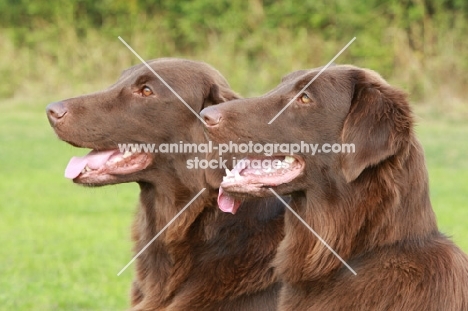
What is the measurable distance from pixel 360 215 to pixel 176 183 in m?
1.34

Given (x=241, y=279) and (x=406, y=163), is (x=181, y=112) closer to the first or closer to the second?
(x=241, y=279)

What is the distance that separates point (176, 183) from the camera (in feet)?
16.7

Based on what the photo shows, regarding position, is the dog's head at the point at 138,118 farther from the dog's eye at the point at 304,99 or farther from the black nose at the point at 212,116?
the dog's eye at the point at 304,99

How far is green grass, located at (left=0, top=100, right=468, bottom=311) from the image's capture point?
709cm

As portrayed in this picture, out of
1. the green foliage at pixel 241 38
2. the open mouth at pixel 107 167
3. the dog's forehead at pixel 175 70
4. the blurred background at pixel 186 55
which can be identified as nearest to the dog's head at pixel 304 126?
the dog's forehead at pixel 175 70

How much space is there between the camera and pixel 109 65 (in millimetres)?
19516

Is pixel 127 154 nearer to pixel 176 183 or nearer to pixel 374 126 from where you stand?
pixel 176 183

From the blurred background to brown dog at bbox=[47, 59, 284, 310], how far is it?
14.2 feet

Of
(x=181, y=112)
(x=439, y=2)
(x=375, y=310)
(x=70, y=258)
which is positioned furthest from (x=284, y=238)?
(x=439, y=2)

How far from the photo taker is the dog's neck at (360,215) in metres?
4.09

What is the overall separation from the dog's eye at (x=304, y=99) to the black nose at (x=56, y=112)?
56.9 inches

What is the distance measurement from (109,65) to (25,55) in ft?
8.10

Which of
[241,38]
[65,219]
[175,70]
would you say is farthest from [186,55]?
[175,70]

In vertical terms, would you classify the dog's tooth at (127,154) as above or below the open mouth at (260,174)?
below
